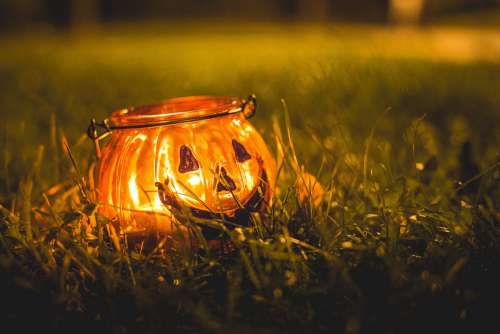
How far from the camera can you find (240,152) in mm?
1481

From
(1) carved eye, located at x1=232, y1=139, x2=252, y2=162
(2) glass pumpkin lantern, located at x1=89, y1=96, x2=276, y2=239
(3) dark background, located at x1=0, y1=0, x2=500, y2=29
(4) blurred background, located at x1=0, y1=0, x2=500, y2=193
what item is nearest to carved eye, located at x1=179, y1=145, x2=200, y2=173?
(2) glass pumpkin lantern, located at x1=89, y1=96, x2=276, y2=239

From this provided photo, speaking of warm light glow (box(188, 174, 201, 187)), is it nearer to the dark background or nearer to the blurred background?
the blurred background

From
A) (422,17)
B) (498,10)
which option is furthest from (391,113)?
(422,17)

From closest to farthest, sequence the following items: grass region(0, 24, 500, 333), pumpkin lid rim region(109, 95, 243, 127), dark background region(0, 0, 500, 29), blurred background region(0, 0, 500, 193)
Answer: grass region(0, 24, 500, 333) → pumpkin lid rim region(109, 95, 243, 127) → blurred background region(0, 0, 500, 193) → dark background region(0, 0, 500, 29)

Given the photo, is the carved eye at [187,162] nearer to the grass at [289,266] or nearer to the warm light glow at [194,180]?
the warm light glow at [194,180]

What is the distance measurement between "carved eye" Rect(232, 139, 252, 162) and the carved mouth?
7 cm

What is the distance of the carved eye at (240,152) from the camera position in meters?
1.47

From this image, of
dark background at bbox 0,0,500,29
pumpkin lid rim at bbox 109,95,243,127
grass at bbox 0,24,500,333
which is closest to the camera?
grass at bbox 0,24,500,333

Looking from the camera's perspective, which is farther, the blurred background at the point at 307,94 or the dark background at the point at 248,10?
the dark background at the point at 248,10

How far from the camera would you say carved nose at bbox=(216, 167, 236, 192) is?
141 centimetres

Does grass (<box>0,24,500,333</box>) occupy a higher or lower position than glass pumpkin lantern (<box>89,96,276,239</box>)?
lower

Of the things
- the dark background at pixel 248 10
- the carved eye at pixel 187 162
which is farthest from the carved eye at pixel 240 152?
the dark background at pixel 248 10

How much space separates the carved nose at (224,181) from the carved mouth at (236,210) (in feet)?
0.21

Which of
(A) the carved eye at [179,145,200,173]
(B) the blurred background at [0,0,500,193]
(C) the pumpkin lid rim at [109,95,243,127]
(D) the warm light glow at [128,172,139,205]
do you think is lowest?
(B) the blurred background at [0,0,500,193]
